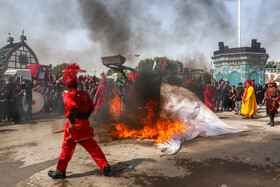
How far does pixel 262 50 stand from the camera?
23438mm

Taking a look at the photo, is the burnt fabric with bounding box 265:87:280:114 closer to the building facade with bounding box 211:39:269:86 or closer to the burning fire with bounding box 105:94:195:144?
the burning fire with bounding box 105:94:195:144

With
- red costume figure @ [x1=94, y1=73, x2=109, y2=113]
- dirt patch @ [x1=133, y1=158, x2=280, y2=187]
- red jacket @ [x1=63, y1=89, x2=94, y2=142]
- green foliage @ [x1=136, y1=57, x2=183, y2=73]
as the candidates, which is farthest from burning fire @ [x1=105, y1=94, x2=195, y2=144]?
red jacket @ [x1=63, y1=89, x2=94, y2=142]

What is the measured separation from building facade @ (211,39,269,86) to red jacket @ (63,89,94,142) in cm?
2289

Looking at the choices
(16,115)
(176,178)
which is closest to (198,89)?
(176,178)

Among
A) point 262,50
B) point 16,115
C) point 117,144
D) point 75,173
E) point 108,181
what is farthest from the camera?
point 262,50

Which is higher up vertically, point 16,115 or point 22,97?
point 22,97

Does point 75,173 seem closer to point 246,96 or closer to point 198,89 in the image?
point 198,89

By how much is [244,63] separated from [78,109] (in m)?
23.3

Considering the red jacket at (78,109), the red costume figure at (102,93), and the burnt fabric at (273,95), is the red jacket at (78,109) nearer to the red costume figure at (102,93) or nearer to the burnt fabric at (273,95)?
the red costume figure at (102,93)

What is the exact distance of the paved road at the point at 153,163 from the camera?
3330mm

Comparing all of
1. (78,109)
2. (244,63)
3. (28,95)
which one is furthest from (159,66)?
(244,63)

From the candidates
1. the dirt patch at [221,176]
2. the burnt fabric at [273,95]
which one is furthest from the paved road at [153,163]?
the burnt fabric at [273,95]

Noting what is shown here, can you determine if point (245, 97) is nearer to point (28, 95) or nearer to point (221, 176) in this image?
point (221, 176)

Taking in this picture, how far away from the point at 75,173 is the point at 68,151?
47 cm
